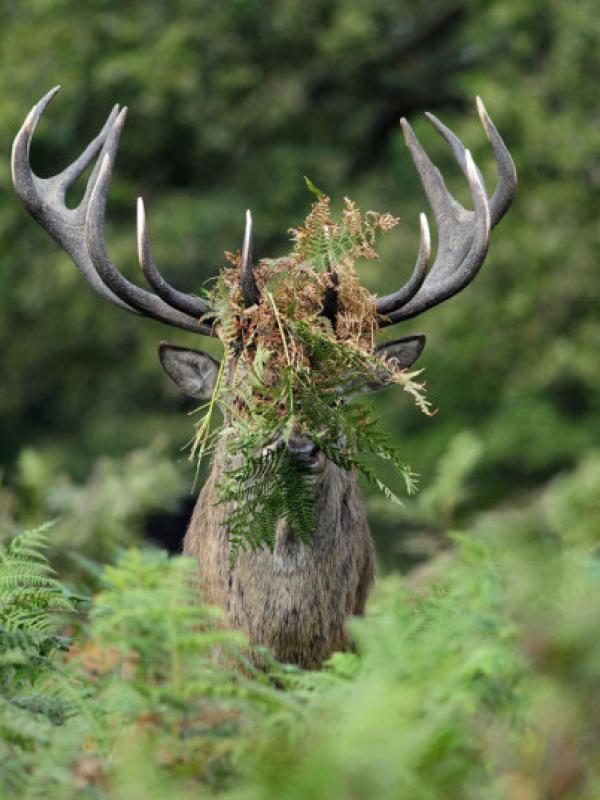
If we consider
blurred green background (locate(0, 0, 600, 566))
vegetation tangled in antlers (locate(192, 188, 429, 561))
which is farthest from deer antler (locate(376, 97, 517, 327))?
blurred green background (locate(0, 0, 600, 566))

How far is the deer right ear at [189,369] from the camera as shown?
774 cm

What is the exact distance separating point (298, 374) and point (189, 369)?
5.59 feet

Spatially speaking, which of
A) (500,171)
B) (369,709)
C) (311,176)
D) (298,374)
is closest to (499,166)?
(500,171)

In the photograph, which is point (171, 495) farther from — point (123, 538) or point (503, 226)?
point (503, 226)

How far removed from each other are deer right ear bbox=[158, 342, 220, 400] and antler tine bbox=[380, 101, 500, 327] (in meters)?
0.87

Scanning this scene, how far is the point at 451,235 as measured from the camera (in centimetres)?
810

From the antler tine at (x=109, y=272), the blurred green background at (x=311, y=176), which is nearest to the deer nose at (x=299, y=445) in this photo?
the antler tine at (x=109, y=272)

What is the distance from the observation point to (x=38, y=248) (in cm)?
2277

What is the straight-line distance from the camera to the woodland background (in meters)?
20.7

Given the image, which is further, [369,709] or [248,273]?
[248,273]

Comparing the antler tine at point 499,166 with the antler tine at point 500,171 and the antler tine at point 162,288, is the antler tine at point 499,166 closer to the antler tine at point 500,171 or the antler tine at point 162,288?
the antler tine at point 500,171

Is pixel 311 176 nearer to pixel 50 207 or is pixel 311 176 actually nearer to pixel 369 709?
pixel 50 207

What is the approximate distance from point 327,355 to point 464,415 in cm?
1552

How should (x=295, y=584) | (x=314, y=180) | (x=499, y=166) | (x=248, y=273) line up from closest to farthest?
1. (x=248, y=273)
2. (x=295, y=584)
3. (x=499, y=166)
4. (x=314, y=180)
